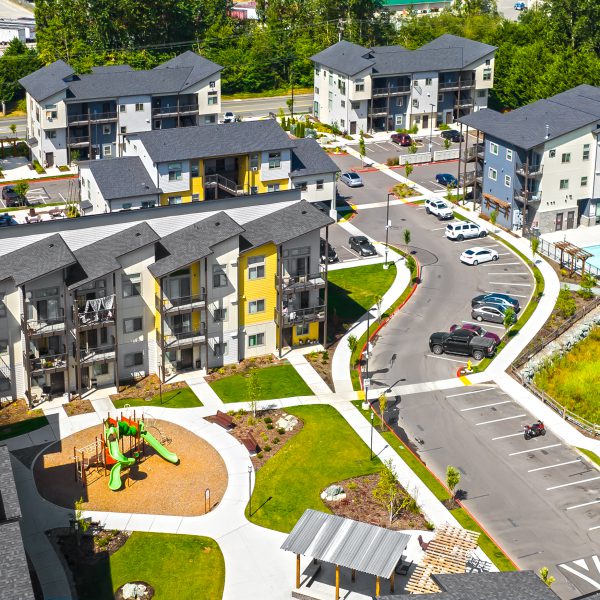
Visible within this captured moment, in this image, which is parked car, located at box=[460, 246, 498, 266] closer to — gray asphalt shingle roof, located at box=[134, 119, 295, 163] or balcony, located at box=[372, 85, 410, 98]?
gray asphalt shingle roof, located at box=[134, 119, 295, 163]

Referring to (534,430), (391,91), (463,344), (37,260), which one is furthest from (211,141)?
(534,430)

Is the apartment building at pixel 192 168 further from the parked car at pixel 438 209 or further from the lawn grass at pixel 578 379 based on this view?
the lawn grass at pixel 578 379

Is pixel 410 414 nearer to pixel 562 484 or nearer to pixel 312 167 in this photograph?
pixel 562 484

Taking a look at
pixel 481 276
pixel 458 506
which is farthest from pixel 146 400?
pixel 481 276

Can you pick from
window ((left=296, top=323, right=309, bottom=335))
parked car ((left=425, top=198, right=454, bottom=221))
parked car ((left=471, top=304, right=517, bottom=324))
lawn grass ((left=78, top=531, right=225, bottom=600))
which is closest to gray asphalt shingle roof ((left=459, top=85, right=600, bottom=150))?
parked car ((left=425, top=198, right=454, bottom=221))

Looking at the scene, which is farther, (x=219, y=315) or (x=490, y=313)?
(x=490, y=313)

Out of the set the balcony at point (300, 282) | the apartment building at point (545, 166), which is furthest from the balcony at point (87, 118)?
the balcony at point (300, 282)

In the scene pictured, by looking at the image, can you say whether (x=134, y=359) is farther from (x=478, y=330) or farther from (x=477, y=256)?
(x=477, y=256)
